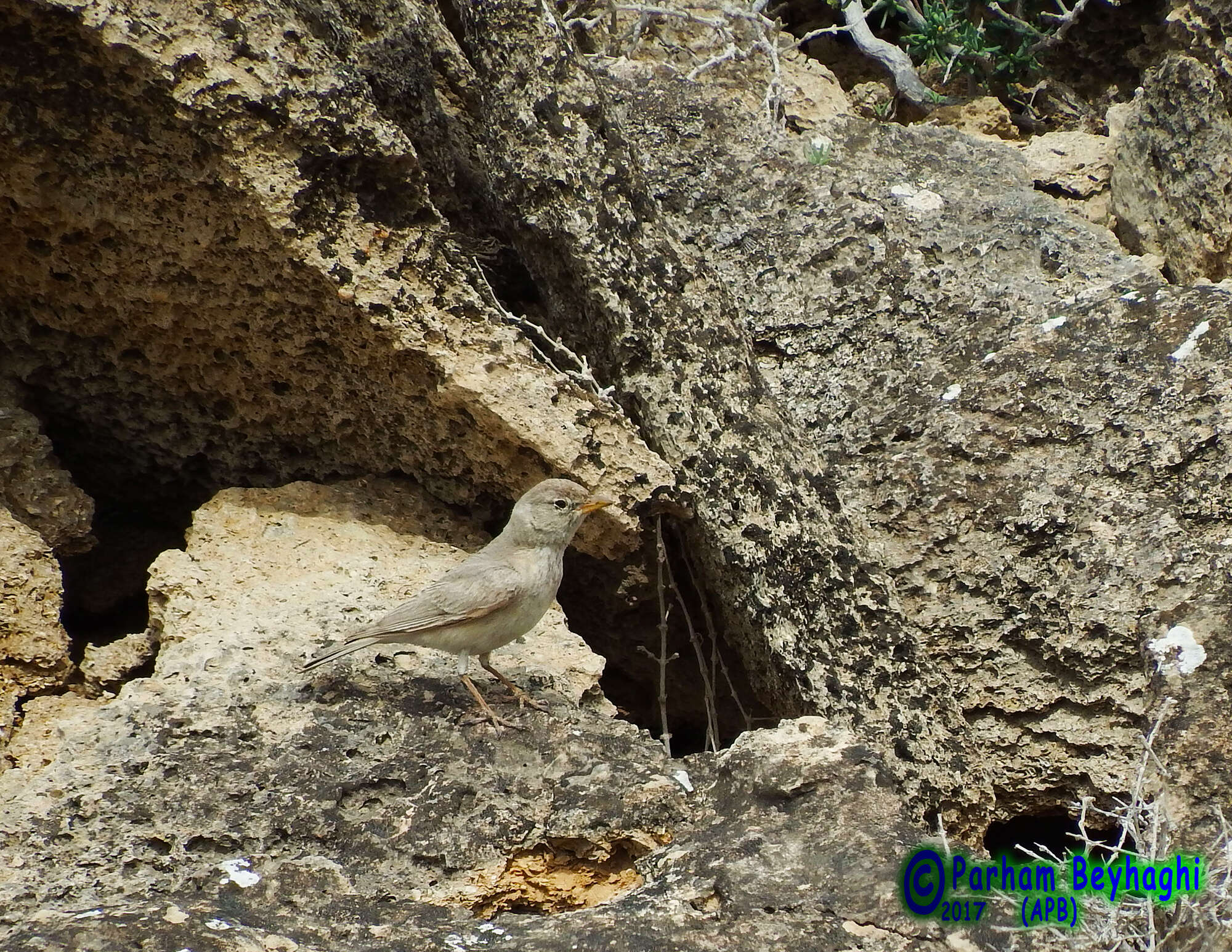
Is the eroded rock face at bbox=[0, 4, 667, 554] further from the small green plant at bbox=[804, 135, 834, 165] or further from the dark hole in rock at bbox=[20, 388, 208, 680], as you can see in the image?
the small green plant at bbox=[804, 135, 834, 165]

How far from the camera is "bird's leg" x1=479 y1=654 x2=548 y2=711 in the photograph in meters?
4.23

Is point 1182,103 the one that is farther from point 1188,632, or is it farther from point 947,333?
point 1188,632

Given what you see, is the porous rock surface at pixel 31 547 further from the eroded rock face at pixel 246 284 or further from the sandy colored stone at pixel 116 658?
the eroded rock face at pixel 246 284

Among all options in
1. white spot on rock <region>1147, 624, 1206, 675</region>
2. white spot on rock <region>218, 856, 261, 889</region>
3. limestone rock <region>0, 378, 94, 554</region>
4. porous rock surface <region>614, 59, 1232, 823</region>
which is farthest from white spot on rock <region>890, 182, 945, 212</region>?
white spot on rock <region>218, 856, 261, 889</region>

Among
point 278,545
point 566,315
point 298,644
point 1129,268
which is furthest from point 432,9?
point 1129,268

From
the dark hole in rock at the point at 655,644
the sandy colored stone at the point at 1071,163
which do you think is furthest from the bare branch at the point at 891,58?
the dark hole in rock at the point at 655,644

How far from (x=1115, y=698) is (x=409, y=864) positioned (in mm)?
2667

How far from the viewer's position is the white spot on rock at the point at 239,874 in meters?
3.30

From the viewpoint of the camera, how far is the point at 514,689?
170 inches

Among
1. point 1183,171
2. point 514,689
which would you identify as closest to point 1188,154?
point 1183,171

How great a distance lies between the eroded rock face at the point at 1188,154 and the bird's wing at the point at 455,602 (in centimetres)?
383

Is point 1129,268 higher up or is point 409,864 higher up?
point 1129,268

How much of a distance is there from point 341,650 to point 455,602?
1.33 ft

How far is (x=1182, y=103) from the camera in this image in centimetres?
617
